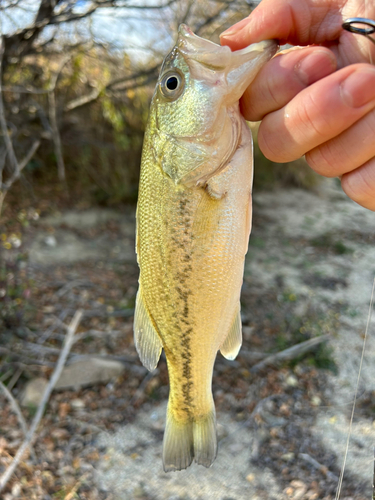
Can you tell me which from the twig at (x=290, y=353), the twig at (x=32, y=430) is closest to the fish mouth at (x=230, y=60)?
the twig at (x=32, y=430)

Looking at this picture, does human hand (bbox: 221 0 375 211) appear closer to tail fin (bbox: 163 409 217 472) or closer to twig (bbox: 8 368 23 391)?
tail fin (bbox: 163 409 217 472)

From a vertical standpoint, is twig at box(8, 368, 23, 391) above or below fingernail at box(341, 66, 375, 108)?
below

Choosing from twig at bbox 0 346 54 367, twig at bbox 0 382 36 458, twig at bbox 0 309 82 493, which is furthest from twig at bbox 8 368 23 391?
twig at bbox 0 309 82 493

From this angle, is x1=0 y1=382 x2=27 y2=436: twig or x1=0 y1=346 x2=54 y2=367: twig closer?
x1=0 y1=382 x2=27 y2=436: twig

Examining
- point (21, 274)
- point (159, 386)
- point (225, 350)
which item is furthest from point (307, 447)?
point (21, 274)

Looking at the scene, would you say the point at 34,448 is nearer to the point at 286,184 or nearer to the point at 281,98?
the point at 281,98
